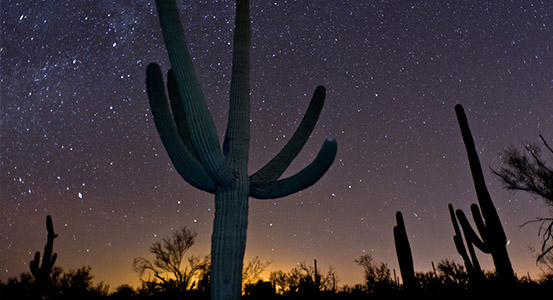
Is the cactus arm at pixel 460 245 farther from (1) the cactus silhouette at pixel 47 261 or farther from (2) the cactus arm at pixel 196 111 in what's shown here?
(1) the cactus silhouette at pixel 47 261

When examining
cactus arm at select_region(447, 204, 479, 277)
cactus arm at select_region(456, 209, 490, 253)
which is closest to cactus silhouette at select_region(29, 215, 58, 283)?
cactus arm at select_region(456, 209, 490, 253)

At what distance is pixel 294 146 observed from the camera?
483 cm

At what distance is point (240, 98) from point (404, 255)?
23.2 feet

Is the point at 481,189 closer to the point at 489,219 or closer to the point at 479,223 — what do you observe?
the point at 489,219

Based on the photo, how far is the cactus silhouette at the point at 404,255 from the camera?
9.23 meters

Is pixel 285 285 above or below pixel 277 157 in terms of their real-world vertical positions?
above

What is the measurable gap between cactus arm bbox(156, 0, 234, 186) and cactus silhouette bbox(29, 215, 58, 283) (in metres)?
9.60

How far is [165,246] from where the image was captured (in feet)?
74.6

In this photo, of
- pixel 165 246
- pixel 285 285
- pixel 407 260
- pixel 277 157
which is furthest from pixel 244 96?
pixel 285 285

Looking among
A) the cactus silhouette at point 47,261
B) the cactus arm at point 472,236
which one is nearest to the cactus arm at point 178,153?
the cactus arm at point 472,236

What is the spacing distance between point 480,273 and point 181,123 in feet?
34.3

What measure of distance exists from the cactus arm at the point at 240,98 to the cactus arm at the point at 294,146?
1.09ft

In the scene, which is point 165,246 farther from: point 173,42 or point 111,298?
point 173,42

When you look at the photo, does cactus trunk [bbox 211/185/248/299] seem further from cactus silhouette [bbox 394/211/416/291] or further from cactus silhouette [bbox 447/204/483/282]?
cactus silhouette [bbox 447/204/483/282]
